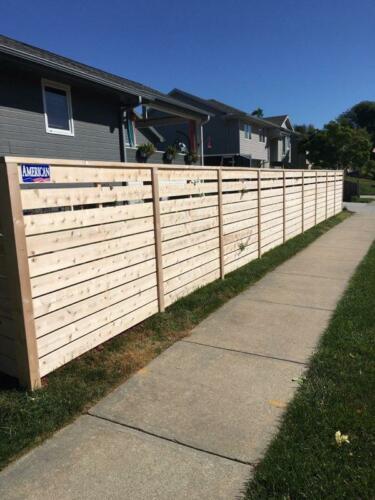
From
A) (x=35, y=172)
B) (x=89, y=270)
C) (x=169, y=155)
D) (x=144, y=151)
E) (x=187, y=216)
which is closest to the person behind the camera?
(x=35, y=172)

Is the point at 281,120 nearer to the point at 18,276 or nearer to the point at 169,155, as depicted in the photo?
the point at 169,155

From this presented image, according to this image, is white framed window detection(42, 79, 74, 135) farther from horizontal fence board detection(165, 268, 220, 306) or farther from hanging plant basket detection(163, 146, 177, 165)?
horizontal fence board detection(165, 268, 220, 306)

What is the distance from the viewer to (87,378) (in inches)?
131

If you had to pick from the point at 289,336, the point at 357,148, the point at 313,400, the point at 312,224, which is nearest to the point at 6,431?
the point at 313,400

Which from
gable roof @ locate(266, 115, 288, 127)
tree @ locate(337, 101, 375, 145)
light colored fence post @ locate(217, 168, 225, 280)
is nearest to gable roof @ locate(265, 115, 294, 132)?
gable roof @ locate(266, 115, 288, 127)

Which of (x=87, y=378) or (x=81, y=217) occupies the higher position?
(x=81, y=217)

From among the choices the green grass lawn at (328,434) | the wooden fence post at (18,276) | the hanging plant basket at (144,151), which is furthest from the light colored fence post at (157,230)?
the hanging plant basket at (144,151)

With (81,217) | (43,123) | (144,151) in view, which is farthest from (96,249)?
(144,151)

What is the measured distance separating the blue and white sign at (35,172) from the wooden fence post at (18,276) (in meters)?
0.08

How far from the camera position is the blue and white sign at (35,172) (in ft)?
9.63

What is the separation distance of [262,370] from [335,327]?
129 centimetres

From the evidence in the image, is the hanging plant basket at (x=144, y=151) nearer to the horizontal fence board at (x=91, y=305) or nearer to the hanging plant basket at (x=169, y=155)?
the hanging plant basket at (x=169, y=155)

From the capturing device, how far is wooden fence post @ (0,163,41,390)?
283cm

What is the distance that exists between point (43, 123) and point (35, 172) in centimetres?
778
